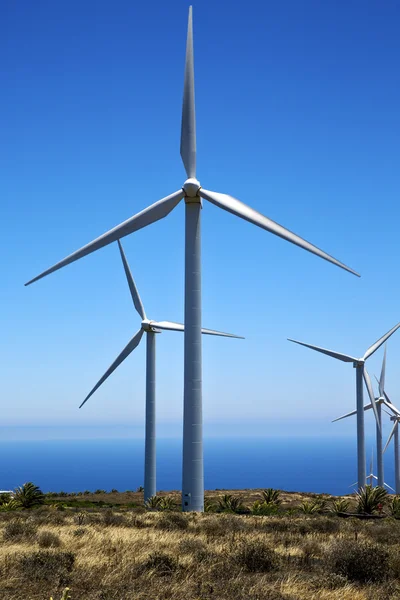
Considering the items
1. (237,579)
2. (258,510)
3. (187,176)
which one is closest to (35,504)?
(258,510)

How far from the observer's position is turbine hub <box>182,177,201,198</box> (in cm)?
3362

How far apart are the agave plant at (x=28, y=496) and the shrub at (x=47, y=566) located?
2793cm

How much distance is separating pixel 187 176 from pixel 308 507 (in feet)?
67.6

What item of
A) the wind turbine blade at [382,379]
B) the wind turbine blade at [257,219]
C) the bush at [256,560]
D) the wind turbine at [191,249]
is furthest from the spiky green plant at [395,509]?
the wind turbine blade at [382,379]

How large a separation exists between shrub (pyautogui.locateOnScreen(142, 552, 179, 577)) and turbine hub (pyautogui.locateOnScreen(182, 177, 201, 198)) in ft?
76.9

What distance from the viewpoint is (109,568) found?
492 inches

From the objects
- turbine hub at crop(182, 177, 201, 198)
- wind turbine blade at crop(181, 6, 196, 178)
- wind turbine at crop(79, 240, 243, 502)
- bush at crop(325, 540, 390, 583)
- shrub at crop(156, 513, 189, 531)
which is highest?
wind turbine blade at crop(181, 6, 196, 178)

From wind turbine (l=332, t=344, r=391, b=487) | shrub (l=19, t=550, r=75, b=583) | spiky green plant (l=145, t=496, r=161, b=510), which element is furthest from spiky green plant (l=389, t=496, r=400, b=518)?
wind turbine (l=332, t=344, r=391, b=487)

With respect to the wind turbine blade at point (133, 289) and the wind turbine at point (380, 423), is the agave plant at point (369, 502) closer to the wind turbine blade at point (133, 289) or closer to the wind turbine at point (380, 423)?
the wind turbine blade at point (133, 289)

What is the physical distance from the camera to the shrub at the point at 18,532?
56.4 ft

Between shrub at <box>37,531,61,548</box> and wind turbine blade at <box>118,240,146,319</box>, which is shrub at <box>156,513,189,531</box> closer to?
shrub at <box>37,531,61,548</box>

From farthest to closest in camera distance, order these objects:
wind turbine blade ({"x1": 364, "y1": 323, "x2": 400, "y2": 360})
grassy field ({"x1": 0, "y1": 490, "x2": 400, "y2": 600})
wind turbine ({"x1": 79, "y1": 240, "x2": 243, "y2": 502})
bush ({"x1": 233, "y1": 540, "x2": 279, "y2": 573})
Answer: wind turbine blade ({"x1": 364, "y1": 323, "x2": 400, "y2": 360}) → wind turbine ({"x1": 79, "y1": 240, "x2": 243, "y2": 502}) → bush ({"x1": 233, "y1": 540, "x2": 279, "y2": 573}) → grassy field ({"x1": 0, "y1": 490, "x2": 400, "y2": 600})

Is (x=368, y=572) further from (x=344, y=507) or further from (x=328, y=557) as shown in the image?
(x=344, y=507)

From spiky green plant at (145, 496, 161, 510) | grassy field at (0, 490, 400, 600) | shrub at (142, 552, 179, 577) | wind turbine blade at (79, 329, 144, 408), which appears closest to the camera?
grassy field at (0, 490, 400, 600)
